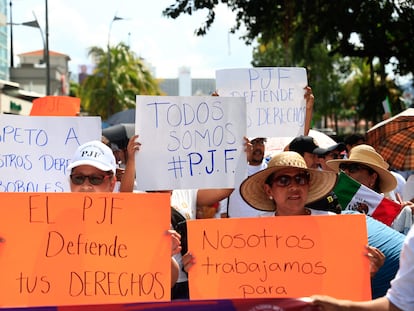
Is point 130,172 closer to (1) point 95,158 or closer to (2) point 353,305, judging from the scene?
(1) point 95,158

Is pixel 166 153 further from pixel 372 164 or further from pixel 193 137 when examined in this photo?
pixel 372 164

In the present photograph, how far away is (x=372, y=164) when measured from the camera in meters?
4.47

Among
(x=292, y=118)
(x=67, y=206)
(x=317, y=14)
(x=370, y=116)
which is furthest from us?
(x=370, y=116)

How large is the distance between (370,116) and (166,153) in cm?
2388

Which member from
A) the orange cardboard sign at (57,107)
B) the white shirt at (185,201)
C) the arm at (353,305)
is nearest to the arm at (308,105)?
the white shirt at (185,201)

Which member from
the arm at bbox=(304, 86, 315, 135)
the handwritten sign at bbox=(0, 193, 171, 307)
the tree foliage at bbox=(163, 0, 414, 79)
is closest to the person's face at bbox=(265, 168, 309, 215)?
the handwritten sign at bbox=(0, 193, 171, 307)

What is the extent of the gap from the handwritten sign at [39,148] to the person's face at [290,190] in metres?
1.27

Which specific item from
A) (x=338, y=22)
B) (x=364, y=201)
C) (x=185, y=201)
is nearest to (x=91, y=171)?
(x=185, y=201)

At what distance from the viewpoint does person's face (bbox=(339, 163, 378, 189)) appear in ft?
14.9

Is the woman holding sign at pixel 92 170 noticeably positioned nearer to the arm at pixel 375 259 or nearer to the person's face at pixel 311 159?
the arm at pixel 375 259

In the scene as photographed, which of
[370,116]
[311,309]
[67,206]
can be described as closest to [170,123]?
[67,206]

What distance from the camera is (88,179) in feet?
10.9

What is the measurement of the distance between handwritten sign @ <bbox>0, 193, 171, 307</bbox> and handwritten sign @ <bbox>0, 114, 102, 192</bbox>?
4.20ft

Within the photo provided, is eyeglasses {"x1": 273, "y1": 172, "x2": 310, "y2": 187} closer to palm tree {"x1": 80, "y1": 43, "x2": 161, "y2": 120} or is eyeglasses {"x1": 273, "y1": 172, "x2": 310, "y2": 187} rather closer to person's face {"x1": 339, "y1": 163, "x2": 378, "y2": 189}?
person's face {"x1": 339, "y1": 163, "x2": 378, "y2": 189}
